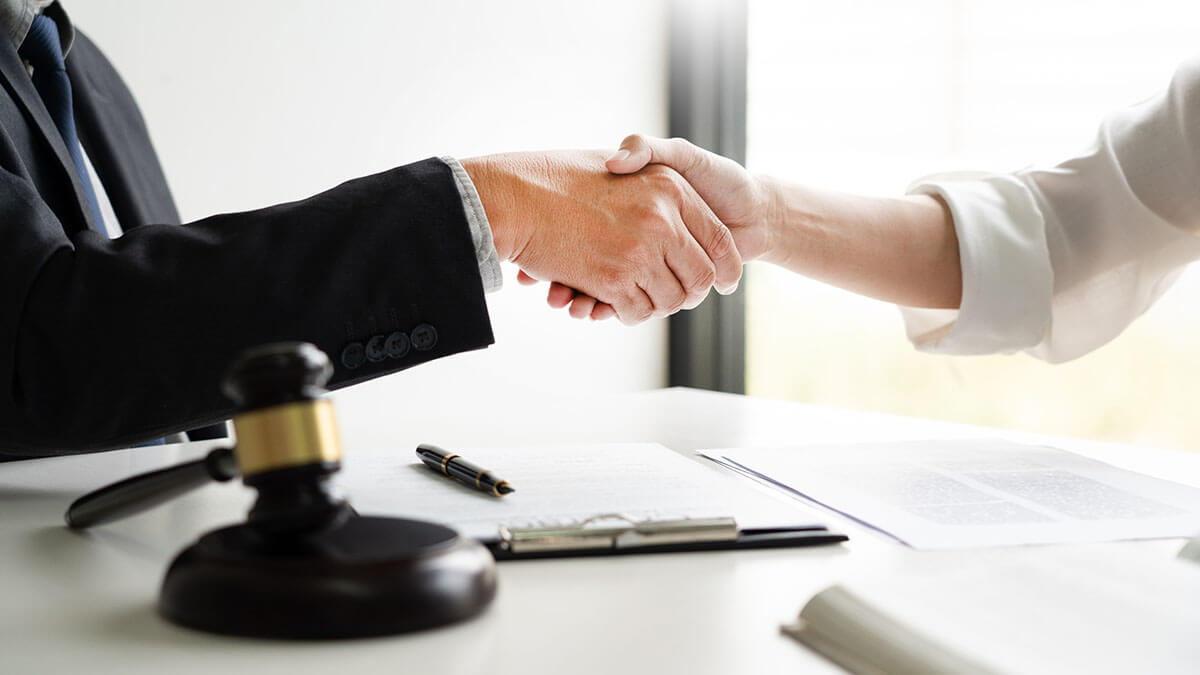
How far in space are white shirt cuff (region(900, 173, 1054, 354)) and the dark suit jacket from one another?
2.43ft

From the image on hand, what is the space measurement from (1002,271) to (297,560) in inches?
42.9

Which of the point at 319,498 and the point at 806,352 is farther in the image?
the point at 806,352

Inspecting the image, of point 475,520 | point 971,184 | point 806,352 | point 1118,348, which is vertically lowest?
point 806,352

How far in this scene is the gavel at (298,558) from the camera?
0.39m

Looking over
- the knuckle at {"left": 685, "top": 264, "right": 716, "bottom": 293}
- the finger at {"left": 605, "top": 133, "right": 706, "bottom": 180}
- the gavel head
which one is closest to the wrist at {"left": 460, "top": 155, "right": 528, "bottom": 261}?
the finger at {"left": 605, "top": 133, "right": 706, "bottom": 180}

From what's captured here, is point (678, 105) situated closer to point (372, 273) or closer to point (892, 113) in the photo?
point (892, 113)

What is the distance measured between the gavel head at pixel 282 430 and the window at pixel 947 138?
5.49 ft

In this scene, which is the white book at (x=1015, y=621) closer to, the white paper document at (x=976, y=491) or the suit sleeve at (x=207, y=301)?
the white paper document at (x=976, y=491)

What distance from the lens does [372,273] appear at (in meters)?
0.78

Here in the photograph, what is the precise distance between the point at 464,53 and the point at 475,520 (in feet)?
8.27

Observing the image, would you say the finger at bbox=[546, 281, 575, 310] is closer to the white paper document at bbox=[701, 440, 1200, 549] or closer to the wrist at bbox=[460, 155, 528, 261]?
the wrist at bbox=[460, 155, 528, 261]

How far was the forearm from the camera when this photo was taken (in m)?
1.36

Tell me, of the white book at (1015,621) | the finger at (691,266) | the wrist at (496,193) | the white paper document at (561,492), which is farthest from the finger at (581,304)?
the white book at (1015,621)

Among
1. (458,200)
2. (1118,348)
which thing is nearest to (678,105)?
(1118,348)
